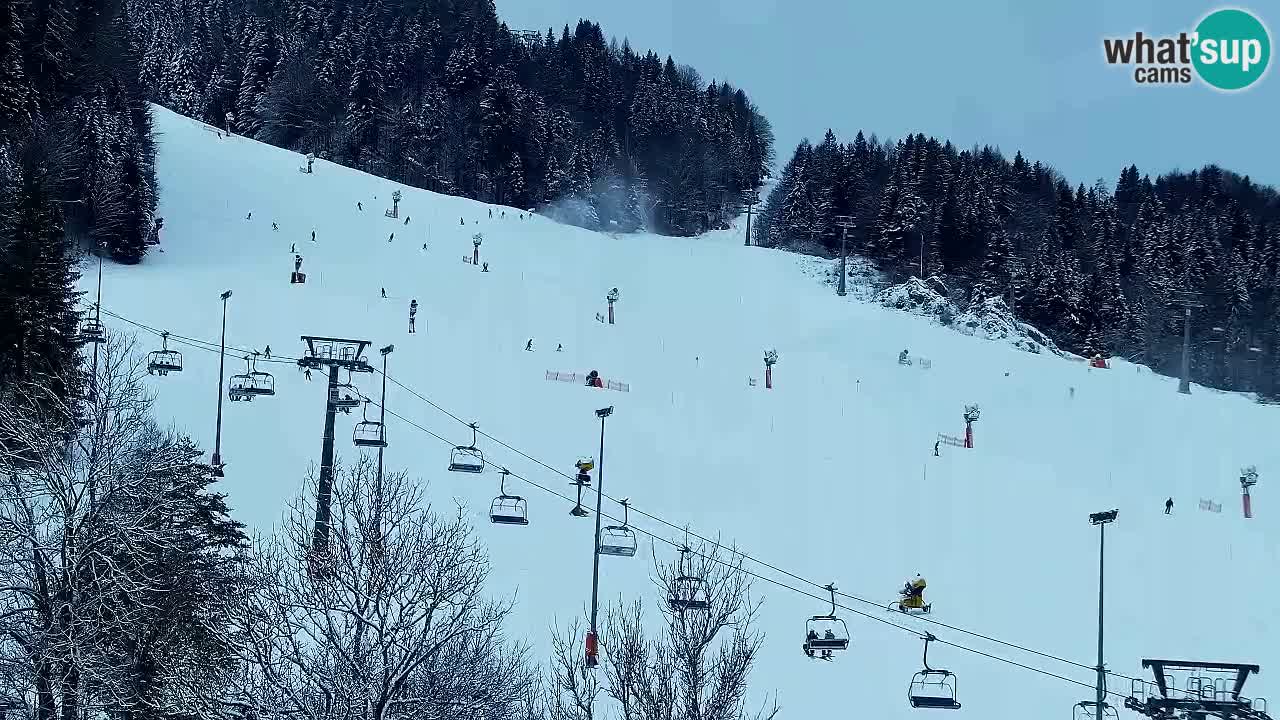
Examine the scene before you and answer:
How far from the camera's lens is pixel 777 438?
1603 inches

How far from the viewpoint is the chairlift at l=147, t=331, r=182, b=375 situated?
34.2 m

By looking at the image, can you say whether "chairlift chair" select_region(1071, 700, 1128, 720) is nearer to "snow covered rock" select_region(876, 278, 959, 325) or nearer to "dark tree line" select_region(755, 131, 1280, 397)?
"snow covered rock" select_region(876, 278, 959, 325)

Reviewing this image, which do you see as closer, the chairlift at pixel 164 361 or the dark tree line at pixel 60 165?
the dark tree line at pixel 60 165

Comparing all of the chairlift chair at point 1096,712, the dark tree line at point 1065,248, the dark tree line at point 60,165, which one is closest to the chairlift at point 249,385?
the dark tree line at point 60,165

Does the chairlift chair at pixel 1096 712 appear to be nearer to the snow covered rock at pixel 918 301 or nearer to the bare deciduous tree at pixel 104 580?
the bare deciduous tree at pixel 104 580

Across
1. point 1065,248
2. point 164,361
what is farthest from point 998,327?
point 164,361

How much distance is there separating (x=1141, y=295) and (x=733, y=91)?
97479 mm

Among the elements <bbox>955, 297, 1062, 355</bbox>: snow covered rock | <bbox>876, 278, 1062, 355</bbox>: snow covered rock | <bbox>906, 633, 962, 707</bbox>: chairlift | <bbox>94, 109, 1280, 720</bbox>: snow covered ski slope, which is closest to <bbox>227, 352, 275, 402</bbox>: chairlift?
<bbox>94, 109, 1280, 720</bbox>: snow covered ski slope

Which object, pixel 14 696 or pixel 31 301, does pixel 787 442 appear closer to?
pixel 31 301

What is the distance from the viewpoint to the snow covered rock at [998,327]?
2717 inches

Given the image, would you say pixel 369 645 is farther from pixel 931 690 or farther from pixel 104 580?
pixel 931 690

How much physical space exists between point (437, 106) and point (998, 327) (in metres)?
54.9

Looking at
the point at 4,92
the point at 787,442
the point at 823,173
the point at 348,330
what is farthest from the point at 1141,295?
the point at 4,92

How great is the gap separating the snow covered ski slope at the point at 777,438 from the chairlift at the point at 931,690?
511 millimetres
